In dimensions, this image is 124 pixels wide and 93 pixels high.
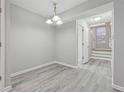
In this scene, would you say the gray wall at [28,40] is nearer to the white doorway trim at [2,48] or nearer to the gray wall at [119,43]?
the white doorway trim at [2,48]

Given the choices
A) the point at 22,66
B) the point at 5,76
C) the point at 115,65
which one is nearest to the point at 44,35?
the point at 22,66

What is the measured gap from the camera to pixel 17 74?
8.77 feet

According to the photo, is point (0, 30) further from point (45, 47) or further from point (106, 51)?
point (106, 51)

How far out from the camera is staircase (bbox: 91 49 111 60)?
5.19m

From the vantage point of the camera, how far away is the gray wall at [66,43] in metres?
3.47

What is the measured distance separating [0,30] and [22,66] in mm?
1697

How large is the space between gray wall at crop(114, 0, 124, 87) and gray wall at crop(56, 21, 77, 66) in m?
1.73

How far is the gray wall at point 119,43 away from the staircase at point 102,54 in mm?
3748

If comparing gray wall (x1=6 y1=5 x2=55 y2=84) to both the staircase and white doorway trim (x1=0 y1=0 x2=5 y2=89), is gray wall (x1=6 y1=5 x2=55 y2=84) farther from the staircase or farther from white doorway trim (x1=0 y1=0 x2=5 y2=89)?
the staircase

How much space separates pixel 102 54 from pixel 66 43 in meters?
3.39

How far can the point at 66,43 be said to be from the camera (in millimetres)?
3777

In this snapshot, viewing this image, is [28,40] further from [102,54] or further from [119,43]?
[102,54]

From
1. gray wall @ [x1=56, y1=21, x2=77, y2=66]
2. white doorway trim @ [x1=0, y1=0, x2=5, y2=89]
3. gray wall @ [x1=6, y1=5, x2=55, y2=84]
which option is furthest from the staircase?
white doorway trim @ [x1=0, y1=0, x2=5, y2=89]

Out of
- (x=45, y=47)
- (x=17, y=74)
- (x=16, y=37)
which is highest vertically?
(x=16, y=37)
